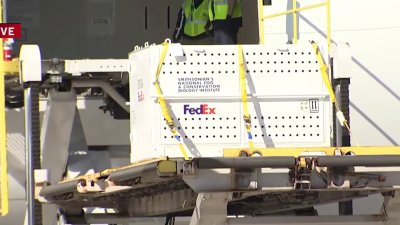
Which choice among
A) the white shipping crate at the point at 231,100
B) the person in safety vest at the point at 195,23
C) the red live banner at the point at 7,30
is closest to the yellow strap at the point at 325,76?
the white shipping crate at the point at 231,100

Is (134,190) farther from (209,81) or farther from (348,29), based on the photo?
(348,29)

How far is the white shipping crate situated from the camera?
18.7ft

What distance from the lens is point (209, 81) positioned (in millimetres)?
5766

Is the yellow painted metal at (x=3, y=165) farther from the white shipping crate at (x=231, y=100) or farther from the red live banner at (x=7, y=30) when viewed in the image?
the white shipping crate at (x=231, y=100)

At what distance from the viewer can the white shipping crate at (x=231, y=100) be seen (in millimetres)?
5715

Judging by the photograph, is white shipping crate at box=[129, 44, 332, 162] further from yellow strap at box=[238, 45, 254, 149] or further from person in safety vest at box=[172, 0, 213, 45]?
person in safety vest at box=[172, 0, 213, 45]

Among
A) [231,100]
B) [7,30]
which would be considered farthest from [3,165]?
[231,100]

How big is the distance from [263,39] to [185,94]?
1.70 meters

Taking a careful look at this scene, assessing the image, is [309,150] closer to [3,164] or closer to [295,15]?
[295,15]

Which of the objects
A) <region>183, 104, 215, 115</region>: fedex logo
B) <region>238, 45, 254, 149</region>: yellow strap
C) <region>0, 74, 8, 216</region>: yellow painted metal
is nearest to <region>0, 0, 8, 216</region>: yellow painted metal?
<region>0, 74, 8, 216</region>: yellow painted metal

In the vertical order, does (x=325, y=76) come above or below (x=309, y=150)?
above

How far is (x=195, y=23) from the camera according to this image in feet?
27.5

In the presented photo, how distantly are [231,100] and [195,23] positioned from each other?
2765 mm

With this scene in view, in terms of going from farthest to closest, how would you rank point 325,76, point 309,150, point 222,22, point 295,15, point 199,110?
point 222,22, point 295,15, point 325,76, point 199,110, point 309,150
